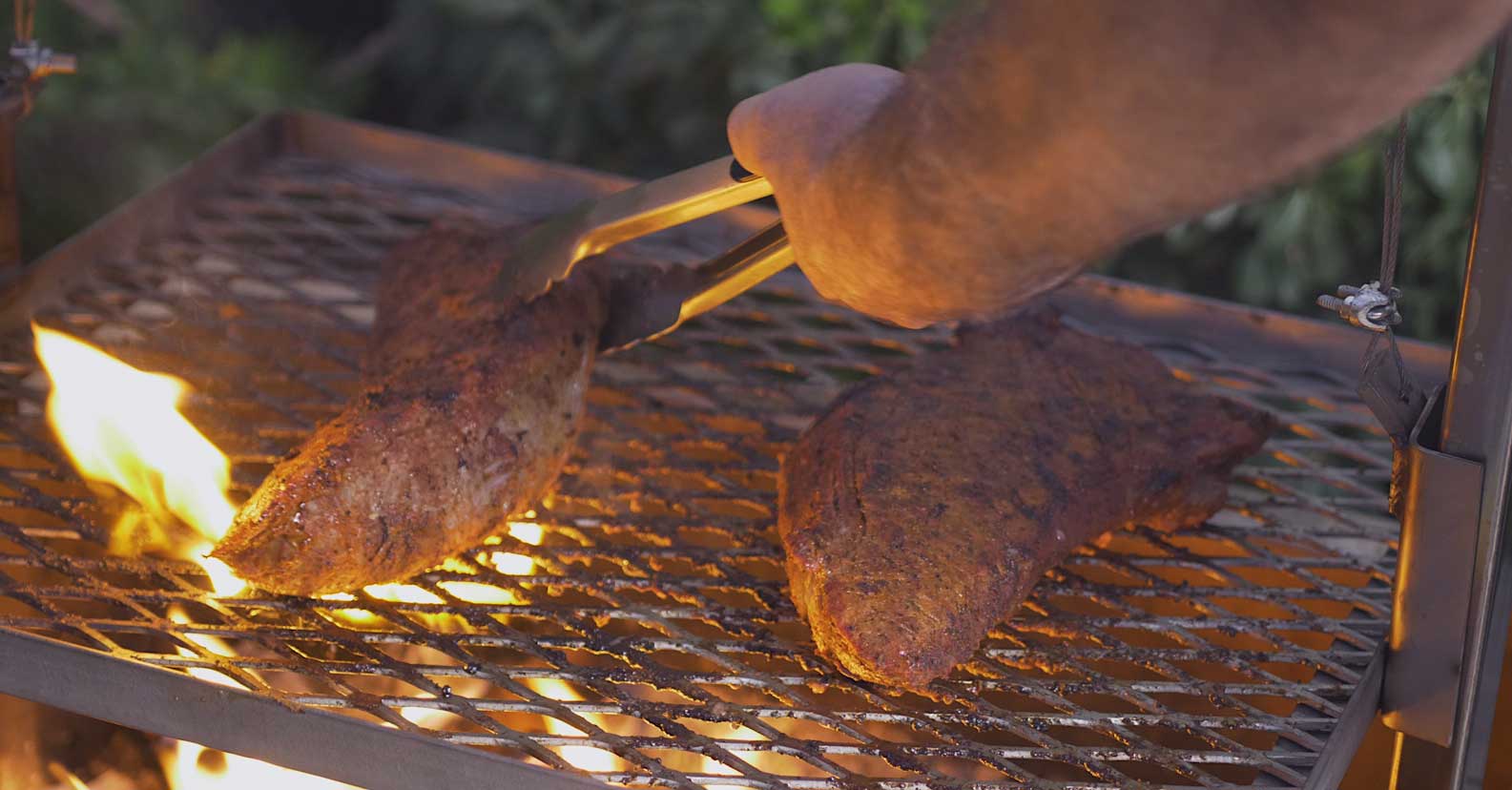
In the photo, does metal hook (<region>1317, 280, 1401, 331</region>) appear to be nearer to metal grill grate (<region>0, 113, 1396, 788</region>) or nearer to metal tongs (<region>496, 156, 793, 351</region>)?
metal grill grate (<region>0, 113, 1396, 788</region>)

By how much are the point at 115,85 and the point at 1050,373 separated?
12.3 ft

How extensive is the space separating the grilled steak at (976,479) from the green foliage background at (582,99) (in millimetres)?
1864

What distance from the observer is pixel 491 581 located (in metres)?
1.68

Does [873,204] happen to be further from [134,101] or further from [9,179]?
[134,101]

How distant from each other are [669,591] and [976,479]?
43 centimetres

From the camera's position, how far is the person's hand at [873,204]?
1.11 metres

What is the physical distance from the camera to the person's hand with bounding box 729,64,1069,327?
111 cm

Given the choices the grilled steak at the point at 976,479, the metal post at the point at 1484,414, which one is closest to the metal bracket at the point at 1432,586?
the metal post at the point at 1484,414

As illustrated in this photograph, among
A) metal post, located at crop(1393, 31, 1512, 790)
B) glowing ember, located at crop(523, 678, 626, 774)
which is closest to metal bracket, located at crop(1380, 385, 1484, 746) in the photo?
metal post, located at crop(1393, 31, 1512, 790)

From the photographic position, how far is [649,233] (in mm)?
1684

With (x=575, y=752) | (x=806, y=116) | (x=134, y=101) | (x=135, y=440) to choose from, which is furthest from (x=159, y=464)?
(x=134, y=101)

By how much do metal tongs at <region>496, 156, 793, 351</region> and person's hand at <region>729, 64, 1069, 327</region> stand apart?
0.13m

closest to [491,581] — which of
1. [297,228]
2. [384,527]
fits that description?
[384,527]

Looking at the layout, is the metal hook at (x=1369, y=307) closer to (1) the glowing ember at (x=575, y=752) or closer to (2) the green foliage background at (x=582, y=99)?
(1) the glowing ember at (x=575, y=752)
